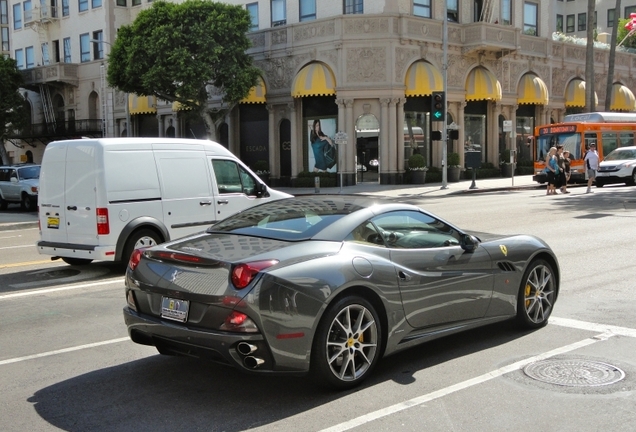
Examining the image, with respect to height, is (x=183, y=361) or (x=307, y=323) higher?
(x=307, y=323)

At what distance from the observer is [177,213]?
38.4 feet

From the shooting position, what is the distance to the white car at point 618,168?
105ft

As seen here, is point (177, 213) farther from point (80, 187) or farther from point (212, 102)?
point (212, 102)

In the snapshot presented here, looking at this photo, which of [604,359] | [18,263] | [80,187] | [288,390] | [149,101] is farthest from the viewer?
[149,101]

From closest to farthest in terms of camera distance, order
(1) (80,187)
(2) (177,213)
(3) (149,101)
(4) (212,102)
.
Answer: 1. (1) (80,187)
2. (2) (177,213)
3. (4) (212,102)
4. (3) (149,101)

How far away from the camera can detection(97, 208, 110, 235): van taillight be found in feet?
35.0

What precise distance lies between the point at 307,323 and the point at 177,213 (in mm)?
6994

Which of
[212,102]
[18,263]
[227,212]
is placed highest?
[212,102]

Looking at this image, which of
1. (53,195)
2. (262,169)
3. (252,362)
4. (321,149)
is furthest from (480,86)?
(252,362)

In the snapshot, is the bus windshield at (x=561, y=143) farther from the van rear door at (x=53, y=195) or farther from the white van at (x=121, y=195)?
the van rear door at (x=53, y=195)

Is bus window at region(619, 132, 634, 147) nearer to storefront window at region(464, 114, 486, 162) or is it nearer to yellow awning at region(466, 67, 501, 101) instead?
yellow awning at region(466, 67, 501, 101)

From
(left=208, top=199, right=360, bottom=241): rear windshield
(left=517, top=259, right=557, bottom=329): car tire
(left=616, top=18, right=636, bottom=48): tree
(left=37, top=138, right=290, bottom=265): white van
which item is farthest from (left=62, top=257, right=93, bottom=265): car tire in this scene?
(left=616, top=18, right=636, bottom=48): tree

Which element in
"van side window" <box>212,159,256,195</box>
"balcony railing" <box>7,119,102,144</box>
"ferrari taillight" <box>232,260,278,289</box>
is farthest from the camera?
"balcony railing" <box>7,119,102,144</box>

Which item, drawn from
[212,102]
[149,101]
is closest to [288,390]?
[212,102]
